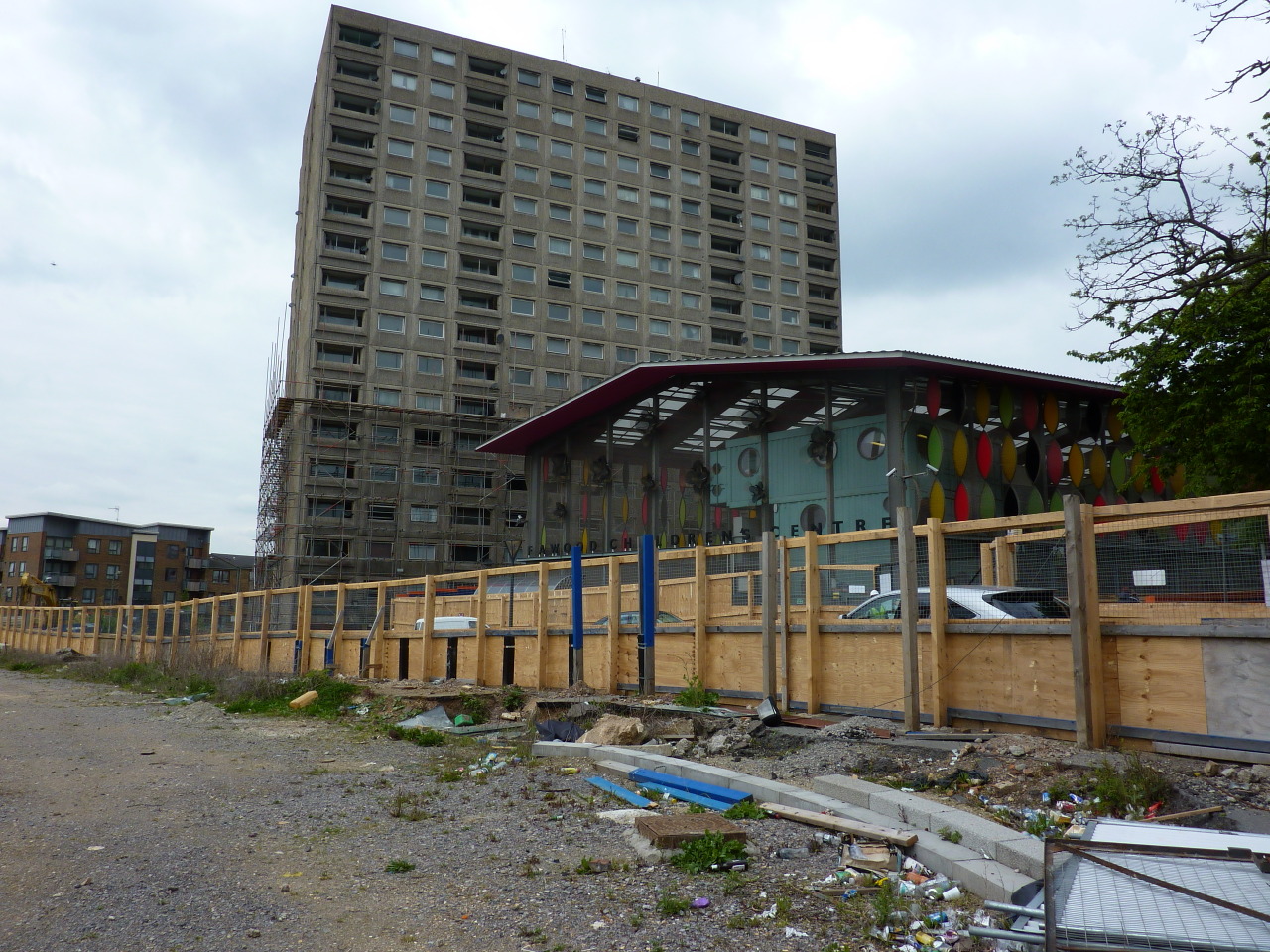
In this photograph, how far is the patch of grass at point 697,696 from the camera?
12.5 metres

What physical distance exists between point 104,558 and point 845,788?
122 m

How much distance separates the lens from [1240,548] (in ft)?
24.8

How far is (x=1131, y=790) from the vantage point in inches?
268

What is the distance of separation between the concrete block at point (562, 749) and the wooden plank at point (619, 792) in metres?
1.42


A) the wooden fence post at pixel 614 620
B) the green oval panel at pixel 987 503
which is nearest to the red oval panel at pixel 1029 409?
the green oval panel at pixel 987 503

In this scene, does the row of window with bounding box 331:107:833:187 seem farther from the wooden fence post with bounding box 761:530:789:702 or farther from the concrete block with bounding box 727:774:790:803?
the concrete block with bounding box 727:774:790:803

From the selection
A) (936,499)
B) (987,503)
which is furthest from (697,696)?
(987,503)

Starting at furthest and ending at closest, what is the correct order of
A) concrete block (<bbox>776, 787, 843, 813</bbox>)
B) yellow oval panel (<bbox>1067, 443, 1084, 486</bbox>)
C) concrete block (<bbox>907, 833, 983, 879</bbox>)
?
yellow oval panel (<bbox>1067, 443, 1084, 486</bbox>) < concrete block (<bbox>776, 787, 843, 813</bbox>) < concrete block (<bbox>907, 833, 983, 879</bbox>)

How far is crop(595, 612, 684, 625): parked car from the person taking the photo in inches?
542

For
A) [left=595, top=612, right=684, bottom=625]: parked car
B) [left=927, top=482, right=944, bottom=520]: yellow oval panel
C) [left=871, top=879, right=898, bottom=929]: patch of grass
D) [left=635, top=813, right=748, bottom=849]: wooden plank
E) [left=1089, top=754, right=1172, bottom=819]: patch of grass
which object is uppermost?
[left=927, top=482, right=944, bottom=520]: yellow oval panel

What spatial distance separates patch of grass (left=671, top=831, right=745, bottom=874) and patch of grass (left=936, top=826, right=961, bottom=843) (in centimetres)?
124

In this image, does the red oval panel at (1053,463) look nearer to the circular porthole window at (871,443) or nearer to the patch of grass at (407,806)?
the circular porthole window at (871,443)

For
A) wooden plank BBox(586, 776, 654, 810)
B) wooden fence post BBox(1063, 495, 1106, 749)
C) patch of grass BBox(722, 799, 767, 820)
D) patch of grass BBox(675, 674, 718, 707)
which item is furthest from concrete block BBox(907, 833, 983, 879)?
patch of grass BBox(675, 674, 718, 707)

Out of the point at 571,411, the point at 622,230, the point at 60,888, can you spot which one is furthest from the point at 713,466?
the point at 622,230
